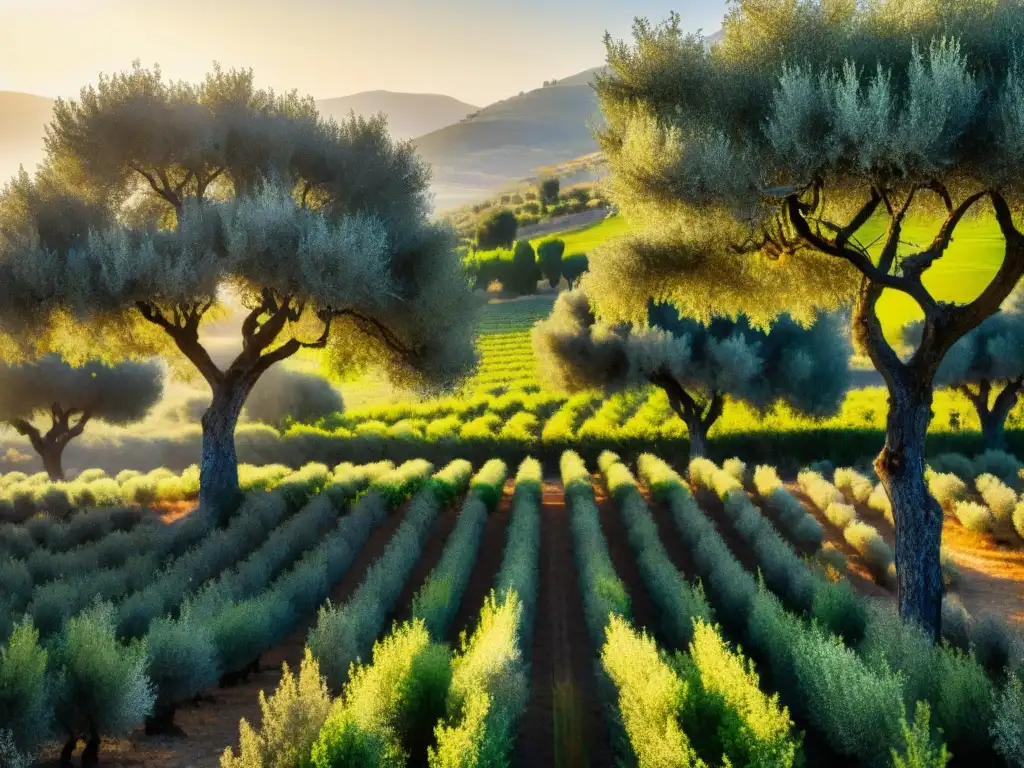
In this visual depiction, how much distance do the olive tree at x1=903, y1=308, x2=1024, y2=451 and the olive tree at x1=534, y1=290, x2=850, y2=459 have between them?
12.0 ft

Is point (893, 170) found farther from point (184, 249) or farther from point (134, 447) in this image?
point (134, 447)

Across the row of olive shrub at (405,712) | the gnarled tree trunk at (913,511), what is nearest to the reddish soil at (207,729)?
the row of olive shrub at (405,712)

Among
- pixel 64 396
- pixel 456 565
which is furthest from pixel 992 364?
pixel 64 396

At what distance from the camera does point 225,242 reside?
15445 mm

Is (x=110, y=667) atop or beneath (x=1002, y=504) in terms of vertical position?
atop

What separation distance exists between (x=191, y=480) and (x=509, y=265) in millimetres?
66874

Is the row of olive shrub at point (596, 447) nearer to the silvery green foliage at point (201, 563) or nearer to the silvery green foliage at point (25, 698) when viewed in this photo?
the silvery green foliage at point (201, 563)

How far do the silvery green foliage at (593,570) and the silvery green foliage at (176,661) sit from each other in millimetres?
4038

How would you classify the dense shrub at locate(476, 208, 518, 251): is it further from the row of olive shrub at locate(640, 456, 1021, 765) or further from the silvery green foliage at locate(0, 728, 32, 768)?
the silvery green foliage at locate(0, 728, 32, 768)

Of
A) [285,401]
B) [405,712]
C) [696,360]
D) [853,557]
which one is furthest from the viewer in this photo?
[285,401]

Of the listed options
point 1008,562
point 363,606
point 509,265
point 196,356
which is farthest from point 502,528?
point 509,265

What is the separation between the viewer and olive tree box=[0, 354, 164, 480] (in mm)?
27391

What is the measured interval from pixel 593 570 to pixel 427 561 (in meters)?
4.75

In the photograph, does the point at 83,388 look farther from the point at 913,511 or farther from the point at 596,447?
the point at 913,511
